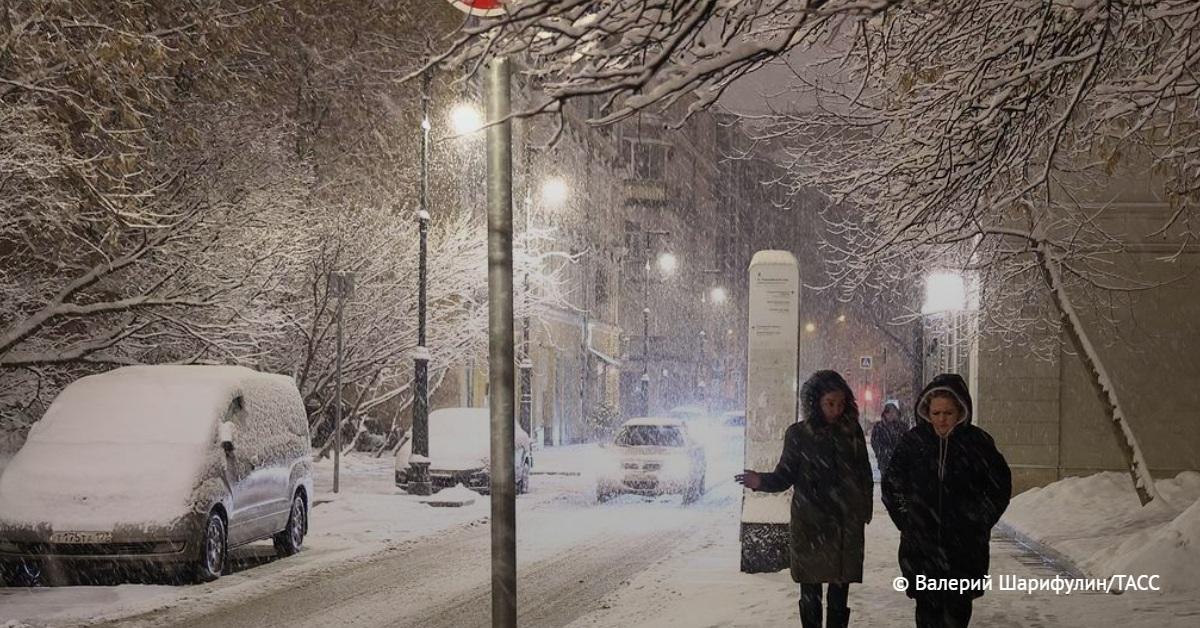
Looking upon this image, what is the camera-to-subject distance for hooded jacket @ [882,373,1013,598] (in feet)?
21.6

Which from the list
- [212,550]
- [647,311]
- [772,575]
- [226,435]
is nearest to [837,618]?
[772,575]

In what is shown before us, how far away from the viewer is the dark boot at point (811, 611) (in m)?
7.76

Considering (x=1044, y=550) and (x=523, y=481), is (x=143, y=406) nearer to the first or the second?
(x=1044, y=550)

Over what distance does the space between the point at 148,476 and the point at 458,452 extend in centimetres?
1259

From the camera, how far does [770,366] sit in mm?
13031

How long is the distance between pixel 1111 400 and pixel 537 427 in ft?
112

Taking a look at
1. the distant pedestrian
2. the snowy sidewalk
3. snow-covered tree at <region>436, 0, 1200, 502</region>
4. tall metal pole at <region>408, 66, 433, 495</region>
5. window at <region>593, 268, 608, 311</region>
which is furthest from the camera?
window at <region>593, 268, 608, 311</region>

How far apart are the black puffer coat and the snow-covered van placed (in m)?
7.25

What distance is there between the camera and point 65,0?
12711mm

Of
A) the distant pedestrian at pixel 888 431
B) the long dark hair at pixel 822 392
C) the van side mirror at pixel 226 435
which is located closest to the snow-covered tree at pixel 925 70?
the long dark hair at pixel 822 392

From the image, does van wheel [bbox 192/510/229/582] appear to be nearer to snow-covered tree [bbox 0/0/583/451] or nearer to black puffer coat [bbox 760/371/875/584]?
snow-covered tree [bbox 0/0/583/451]

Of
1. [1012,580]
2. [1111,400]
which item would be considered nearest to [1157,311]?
[1111,400]

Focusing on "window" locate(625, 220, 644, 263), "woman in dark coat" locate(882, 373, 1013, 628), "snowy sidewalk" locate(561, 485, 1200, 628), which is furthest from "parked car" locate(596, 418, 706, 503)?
"window" locate(625, 220, 644, 263)

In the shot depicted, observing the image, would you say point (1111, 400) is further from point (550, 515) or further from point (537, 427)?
point (537, 427)
